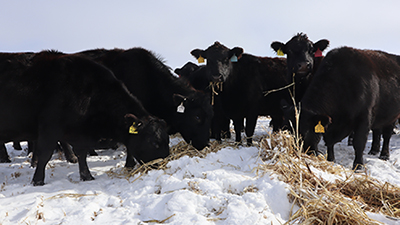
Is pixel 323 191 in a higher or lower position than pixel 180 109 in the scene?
lower

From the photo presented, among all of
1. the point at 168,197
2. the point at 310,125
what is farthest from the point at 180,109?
the point at 168,197

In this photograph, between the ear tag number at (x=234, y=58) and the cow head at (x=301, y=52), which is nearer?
the cow head at (x=301, y=52)

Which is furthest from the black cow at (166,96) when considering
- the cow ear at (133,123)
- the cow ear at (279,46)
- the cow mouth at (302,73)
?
the cow ear at (279,46)

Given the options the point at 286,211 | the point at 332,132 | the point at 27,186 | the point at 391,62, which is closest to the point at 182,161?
the point at 286,211

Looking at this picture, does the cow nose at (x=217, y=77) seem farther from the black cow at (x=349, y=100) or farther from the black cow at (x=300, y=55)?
the black cow at (x=349, y=100)

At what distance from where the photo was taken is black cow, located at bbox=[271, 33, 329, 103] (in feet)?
23.8

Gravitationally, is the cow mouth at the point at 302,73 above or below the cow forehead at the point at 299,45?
below

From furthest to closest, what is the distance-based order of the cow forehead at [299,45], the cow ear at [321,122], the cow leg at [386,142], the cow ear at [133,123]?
the cow forehead at [299,45] < the cow leg at [386,142] < the cow ear at [321,122] < the cow ear at [133,123]

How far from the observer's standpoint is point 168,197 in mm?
3598

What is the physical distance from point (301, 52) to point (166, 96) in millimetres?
3580

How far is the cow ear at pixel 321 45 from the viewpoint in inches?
300

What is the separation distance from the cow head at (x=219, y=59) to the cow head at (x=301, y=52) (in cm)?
118

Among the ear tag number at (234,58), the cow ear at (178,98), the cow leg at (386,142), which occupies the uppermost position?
the ear tag number at (234,58)

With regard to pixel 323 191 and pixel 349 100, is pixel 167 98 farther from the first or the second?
pixel 323 191
